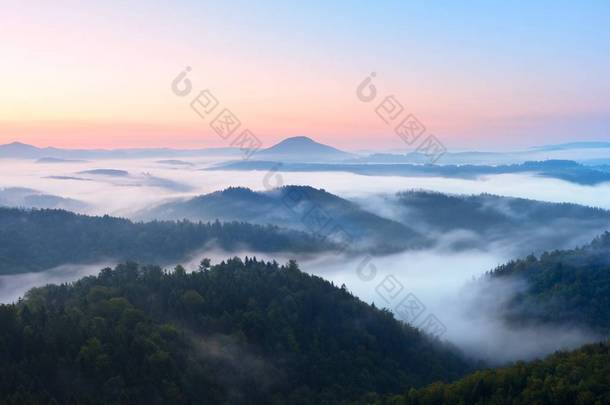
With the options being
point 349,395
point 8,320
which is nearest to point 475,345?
point 349,395

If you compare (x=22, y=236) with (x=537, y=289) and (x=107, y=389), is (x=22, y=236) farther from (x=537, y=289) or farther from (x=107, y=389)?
(x=537, y=289)

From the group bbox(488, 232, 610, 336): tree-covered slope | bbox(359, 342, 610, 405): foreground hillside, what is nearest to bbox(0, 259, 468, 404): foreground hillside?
bbox(359, 342, 610, 405): foreground hillside

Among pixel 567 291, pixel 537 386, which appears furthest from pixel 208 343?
pixel 567 291

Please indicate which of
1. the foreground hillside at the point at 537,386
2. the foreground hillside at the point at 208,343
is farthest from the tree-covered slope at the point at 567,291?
the foreground hillside at the point at 537,386

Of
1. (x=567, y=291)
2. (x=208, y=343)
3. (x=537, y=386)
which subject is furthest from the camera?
(x=567, y=291)

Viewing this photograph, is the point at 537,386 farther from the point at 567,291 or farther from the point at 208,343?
the point at 567,291

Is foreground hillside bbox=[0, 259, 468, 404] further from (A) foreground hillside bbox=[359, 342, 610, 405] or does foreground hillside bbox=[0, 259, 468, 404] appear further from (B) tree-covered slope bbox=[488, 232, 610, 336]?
(B) tree-covered slope bbox=[488, 232, 610, 336]
